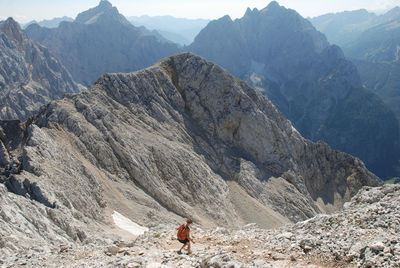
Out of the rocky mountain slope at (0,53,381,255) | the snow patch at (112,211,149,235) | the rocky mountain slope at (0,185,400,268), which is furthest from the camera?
the snow patch at (112,211,149,235)

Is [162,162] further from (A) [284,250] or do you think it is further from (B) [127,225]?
(A) [284,250]

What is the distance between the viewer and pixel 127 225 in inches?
1662

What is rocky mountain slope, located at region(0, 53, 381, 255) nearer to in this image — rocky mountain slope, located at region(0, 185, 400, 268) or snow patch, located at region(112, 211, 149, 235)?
snow patch, located at region(112, 211, 149, 235)

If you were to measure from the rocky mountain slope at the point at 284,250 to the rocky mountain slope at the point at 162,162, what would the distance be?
5.66 metres

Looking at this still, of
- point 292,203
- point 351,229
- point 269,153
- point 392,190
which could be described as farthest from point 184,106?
point 351,229

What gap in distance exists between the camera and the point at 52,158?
44.3 metres

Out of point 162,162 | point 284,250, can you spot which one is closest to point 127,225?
point 162,162

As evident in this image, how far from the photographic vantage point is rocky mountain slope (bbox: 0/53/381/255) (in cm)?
3581

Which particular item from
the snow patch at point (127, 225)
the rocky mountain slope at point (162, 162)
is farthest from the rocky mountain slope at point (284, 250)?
the snow patch at point (127, 225)

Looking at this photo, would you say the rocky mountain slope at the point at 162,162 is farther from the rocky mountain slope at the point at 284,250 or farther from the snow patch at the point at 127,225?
the rocky mountain slope at the point at 284,250

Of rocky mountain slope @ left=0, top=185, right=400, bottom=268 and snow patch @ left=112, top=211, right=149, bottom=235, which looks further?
snow patch @ left=112, top=211, right=149, bottom=235

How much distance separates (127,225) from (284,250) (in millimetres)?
27902

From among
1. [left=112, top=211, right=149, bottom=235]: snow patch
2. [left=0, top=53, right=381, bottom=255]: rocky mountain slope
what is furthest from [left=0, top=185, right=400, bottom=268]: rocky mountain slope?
[left=112, top=211, right=149, bottom=235]: snow patch

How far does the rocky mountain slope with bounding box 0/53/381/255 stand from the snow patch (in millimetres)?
1000
